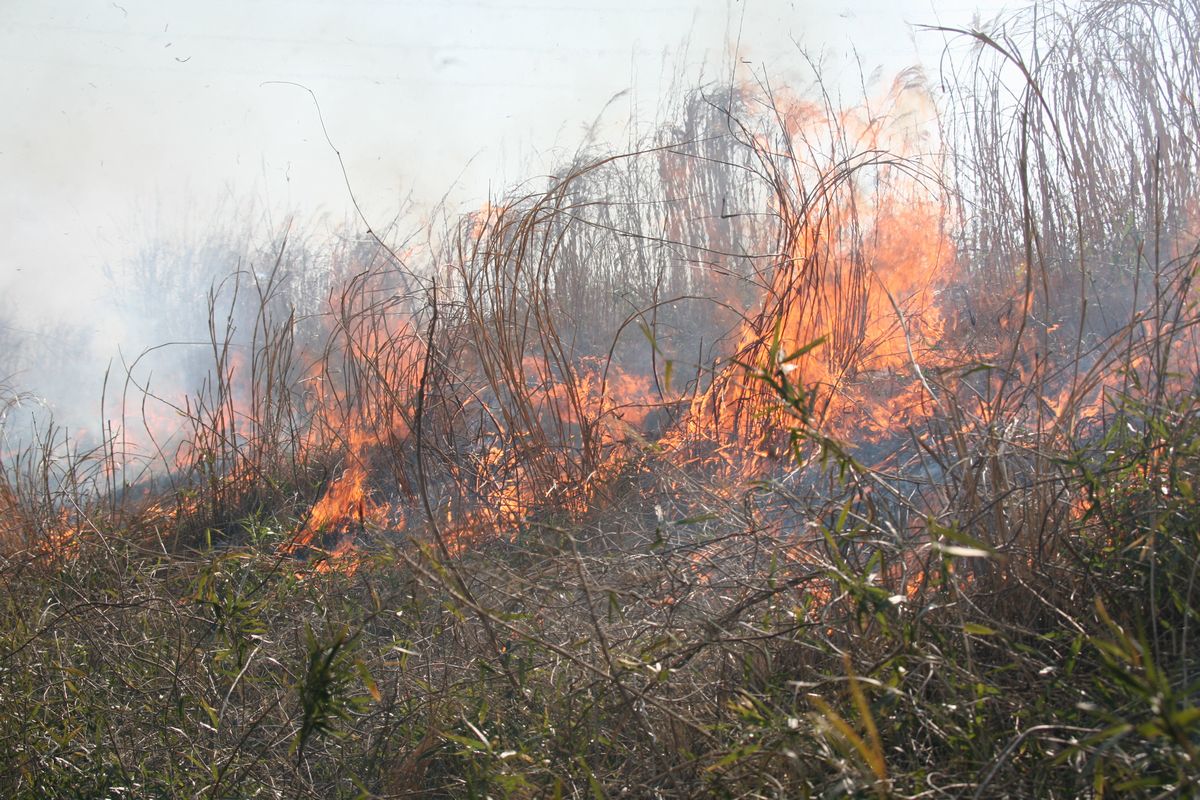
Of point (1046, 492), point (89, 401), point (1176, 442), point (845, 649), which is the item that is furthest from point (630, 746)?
point (89, 401)

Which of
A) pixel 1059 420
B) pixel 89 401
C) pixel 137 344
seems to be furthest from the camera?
pixel 137 344

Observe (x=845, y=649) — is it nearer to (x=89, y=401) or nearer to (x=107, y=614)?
(x=107, y=614)

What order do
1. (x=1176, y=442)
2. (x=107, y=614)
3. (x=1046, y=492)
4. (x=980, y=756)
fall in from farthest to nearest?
(x=107, y=614) → (x=1046, y=492) → (x=1176, y=442) → (x=980, y=756)

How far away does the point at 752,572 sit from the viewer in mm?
1661

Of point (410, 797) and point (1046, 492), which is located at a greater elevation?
point (1046, 492)

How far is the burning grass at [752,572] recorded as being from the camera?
1.25m

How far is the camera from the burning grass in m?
1.25

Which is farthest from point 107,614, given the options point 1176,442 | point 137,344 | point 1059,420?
point 137,344

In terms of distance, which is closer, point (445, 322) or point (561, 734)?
point (561, 734)

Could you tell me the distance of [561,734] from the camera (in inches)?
59.5

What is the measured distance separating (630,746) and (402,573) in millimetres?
1132

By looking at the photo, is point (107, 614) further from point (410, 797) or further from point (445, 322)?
point (445, 322)

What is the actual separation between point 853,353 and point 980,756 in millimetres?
1795

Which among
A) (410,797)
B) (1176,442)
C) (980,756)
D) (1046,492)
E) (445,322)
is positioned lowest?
(410,797)
